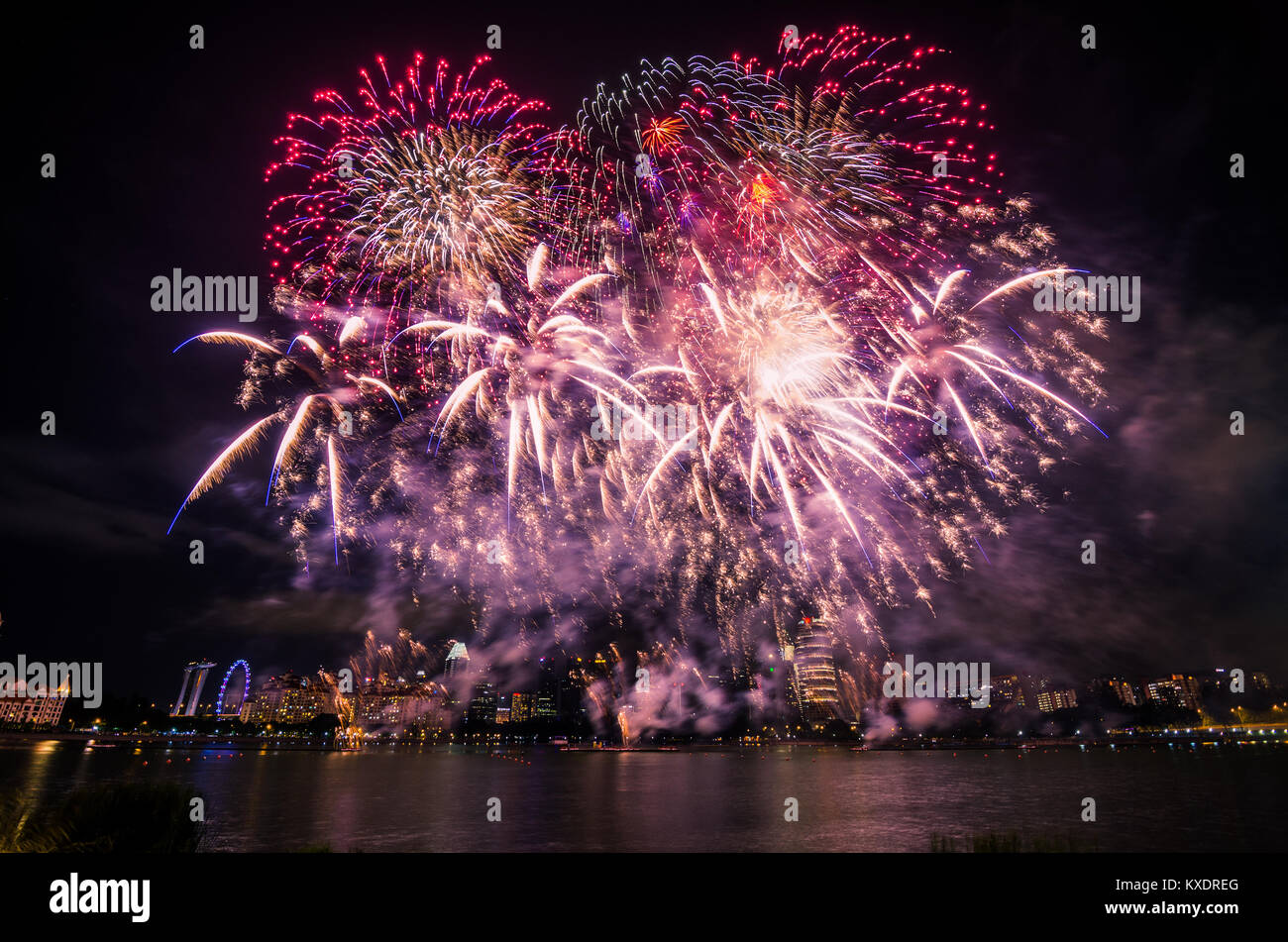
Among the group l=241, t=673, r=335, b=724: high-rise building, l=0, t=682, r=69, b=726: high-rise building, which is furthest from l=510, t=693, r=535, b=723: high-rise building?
l=0, t=682, r=69, b=726: high-rise building

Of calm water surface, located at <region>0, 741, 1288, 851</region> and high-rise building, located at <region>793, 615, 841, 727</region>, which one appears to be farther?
high-rise building, located at <region>793, 615, 841, 727</region>

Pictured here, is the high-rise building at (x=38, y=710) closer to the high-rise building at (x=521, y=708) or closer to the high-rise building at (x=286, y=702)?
the high-rise building at (x=286, y=702)

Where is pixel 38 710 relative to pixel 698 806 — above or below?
below

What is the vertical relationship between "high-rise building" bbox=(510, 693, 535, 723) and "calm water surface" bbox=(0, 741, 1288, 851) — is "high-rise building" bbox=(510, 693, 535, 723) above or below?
below

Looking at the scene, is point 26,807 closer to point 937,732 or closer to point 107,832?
point 107,832

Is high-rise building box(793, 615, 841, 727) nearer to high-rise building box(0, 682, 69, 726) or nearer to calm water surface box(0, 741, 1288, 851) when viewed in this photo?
calm water surface box(0, 741, 1288, 851)

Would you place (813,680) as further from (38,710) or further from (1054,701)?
(38,710)

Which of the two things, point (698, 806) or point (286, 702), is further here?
point (286, 702)

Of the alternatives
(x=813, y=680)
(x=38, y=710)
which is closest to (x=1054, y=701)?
(x=813, y=680)
